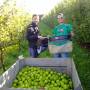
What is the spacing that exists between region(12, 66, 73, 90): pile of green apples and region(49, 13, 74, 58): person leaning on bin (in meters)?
0.76

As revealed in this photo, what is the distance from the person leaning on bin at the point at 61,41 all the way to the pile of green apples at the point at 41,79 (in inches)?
30.0

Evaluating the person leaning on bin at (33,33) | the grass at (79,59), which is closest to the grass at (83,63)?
the grass at (79,59)

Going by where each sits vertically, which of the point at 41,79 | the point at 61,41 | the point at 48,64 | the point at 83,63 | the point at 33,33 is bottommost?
the point at 83,63

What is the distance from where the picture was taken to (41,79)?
6043mm

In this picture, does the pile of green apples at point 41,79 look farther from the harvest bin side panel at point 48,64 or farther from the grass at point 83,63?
the grass at point 83,63

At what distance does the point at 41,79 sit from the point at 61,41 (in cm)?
160

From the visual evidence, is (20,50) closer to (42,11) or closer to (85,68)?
(85,68)

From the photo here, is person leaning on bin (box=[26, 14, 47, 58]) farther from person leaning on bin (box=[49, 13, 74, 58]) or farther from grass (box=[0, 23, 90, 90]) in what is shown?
grass (box=[0, 23, 90, 90])

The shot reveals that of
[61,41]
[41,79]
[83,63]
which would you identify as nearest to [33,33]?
[61,41]

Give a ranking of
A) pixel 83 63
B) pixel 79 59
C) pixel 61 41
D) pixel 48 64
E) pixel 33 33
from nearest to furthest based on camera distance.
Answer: pixel 48 64 → pixel 61 41 → pixel 33 33 → pixel 83 63 → pixel 79 59

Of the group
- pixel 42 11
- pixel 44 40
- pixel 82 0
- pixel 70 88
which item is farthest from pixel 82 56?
pixel 42 11

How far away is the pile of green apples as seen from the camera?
18.4ft

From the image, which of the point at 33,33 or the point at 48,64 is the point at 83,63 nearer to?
the point at 33,33

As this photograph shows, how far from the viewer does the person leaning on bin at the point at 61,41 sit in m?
7.36
